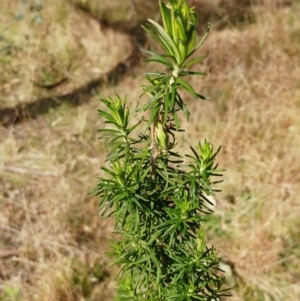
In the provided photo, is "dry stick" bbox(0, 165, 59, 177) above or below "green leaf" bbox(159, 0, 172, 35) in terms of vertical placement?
below

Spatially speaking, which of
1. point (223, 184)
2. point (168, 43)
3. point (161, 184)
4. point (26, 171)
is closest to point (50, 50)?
point (26, 171)

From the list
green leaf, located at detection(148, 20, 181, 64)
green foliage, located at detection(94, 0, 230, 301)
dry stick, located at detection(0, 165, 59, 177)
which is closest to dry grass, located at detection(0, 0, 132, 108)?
dry stick, located at detection(0, 165, 59, 177)

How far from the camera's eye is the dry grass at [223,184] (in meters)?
2.52

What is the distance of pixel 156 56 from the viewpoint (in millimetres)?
1026

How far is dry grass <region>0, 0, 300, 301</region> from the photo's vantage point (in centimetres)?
252

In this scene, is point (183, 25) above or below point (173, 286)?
above

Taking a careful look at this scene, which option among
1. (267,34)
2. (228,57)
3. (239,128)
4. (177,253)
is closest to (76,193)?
(239,128)

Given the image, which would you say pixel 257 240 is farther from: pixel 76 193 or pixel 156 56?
pixel 156 56

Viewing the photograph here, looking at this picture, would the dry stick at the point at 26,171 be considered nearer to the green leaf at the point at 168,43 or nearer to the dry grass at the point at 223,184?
the dry grass at the point at 223,184

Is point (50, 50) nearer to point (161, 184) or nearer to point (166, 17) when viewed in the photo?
point (161, 184)

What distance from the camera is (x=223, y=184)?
3064mm

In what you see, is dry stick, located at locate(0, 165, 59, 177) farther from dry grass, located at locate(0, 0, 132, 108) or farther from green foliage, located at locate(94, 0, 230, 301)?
green foliage, located at locate(94, 0, 230, 301)

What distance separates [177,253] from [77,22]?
3.12 meters

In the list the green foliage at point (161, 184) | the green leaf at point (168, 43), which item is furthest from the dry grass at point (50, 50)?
the green leaf at point (168, 43)
